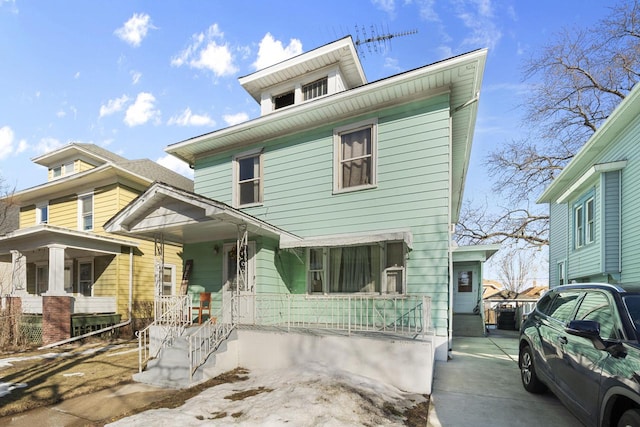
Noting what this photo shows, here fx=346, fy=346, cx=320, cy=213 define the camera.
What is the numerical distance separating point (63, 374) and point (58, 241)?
6.51 meters

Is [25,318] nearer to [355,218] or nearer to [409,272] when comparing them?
[355,218]

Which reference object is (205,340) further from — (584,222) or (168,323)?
(584,222)

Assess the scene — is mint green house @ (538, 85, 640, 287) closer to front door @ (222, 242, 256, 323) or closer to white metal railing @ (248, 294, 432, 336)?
white metal railing @ (248, 294, 432, 336)

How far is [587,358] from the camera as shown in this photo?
3393 mm

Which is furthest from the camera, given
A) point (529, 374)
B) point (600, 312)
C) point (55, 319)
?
point (55, 319)

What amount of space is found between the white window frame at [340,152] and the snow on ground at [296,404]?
416 cm

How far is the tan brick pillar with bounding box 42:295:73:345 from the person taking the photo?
1110 cm

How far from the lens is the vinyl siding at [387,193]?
24.3ft

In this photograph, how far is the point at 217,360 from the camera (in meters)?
6.53

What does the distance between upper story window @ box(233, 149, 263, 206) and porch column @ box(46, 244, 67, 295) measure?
274 inches

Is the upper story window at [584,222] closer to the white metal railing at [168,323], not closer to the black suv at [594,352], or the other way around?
the black suv at [594,352]

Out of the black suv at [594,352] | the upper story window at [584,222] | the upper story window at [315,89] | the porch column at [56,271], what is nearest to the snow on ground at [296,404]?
the black suv at [594,352]

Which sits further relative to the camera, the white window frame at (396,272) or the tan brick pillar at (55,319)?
the tan brick pillar at (55,319)

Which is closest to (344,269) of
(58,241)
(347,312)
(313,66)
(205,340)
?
(347,312)
